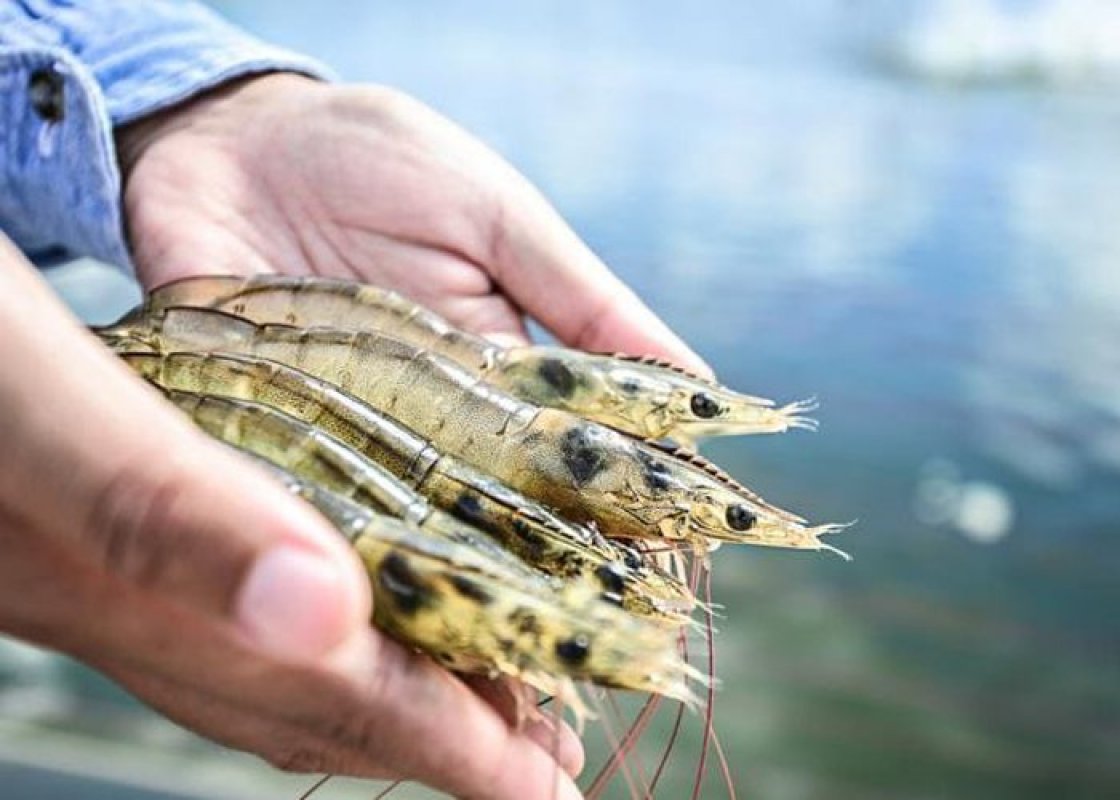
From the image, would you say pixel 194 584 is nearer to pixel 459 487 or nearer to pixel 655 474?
pixel 459 487

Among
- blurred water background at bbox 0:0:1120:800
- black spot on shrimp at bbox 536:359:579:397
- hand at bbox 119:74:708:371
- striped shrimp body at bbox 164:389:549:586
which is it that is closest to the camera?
striped shrimp body at bbox 164:389:549:586

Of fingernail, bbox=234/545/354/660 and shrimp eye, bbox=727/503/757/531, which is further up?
fingernail, bbox=234/545/354/660

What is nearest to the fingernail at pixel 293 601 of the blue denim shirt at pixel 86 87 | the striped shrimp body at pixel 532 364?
the striped shrimp body at pixel 532 364

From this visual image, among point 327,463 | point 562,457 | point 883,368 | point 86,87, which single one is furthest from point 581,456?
point 883,368

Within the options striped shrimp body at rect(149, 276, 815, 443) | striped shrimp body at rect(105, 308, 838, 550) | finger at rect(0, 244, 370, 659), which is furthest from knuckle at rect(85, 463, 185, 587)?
striped shrimp body at rect(149, 276, 815, 443)

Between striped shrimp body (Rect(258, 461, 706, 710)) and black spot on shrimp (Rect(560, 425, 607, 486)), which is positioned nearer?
striped shrimp body (Rect(258, 461, 706, 710))

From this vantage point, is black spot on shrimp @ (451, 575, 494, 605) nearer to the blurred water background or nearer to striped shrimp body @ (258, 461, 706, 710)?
striped shrimp body @ (258, 461, 706, 710)

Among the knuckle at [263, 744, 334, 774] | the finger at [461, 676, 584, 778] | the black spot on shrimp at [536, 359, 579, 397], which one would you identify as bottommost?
the knuckle at [263, 744, 334, 774]

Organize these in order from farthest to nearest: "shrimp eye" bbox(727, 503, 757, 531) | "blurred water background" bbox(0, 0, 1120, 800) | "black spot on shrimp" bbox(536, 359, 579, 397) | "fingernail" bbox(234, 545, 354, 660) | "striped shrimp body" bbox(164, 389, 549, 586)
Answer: "blurred water background" bbox(0, 0, 1120, 800)
"black spot on shrimp" bbox(536, 359, 579, 397)
"shrimp eye" bbox(727, 503, 757, 531)
"striped shrimp body" bbox(164, 389, 549, 586)
"fingernail" bbox(234, 545, 354, 660)
